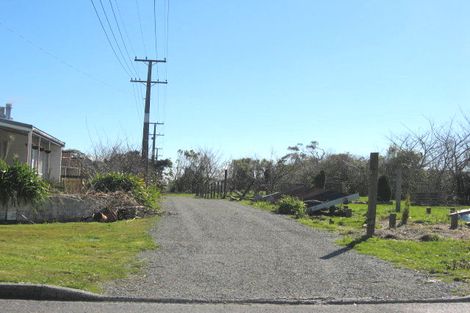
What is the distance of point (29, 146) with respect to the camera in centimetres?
2130

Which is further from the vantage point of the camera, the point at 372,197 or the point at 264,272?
the point at 372,197

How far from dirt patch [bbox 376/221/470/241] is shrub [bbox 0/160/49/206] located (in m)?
10.4

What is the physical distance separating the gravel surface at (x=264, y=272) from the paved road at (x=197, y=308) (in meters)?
0.41

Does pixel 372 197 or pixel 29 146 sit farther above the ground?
pixel 29 146

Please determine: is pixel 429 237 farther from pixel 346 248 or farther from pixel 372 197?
pixel 346 248

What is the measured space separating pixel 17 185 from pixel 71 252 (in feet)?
20.8

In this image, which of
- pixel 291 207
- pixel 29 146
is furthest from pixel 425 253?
pixel 29 146

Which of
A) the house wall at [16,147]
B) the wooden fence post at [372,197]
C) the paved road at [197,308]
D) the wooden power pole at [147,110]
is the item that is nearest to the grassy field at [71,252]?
the paved road at [197,308]

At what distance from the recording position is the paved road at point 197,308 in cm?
700

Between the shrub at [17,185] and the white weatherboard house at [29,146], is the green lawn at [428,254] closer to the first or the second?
the shrub at [17,185]

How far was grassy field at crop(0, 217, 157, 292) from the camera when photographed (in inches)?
330

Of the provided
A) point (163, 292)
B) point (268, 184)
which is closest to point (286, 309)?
point (163, 292)

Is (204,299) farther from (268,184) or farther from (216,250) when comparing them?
(268,184)

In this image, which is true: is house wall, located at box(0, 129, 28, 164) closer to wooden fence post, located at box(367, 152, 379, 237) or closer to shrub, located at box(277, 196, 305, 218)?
shrub, located at box(277, 196, 305, 218)
